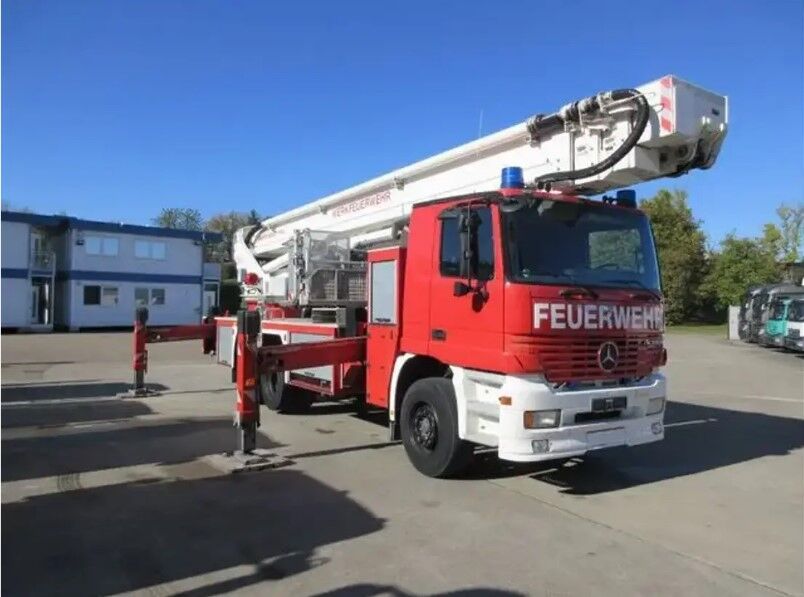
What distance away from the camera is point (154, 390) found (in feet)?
45.3

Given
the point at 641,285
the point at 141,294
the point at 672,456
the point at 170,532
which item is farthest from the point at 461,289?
the point at 141,294

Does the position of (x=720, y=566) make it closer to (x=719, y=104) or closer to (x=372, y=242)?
(x=719, y=104)

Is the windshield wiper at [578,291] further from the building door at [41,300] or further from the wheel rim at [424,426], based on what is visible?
the building door at [41,300]

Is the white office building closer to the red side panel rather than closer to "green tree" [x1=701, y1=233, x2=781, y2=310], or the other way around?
the red side panel

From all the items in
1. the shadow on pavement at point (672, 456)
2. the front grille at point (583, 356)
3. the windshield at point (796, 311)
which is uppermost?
the windshield at point (796, 311)

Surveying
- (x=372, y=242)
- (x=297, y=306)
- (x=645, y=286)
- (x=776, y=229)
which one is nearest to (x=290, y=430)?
(x=297, y=306)

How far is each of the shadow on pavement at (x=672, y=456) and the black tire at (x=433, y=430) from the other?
40 centimetres

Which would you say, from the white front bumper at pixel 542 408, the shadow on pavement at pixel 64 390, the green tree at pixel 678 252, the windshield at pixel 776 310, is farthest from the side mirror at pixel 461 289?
the green tree at pixel 678 252

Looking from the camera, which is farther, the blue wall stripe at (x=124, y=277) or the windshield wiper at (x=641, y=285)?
the blue wall stripe at (x=124, y=277)

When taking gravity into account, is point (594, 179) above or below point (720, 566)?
above

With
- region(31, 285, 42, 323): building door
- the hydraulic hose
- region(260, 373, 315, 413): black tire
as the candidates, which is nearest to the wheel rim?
the hydraulic hose

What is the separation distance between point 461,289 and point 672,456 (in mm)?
3738

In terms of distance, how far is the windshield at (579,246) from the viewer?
6492mm

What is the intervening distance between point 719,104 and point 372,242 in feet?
17.1
